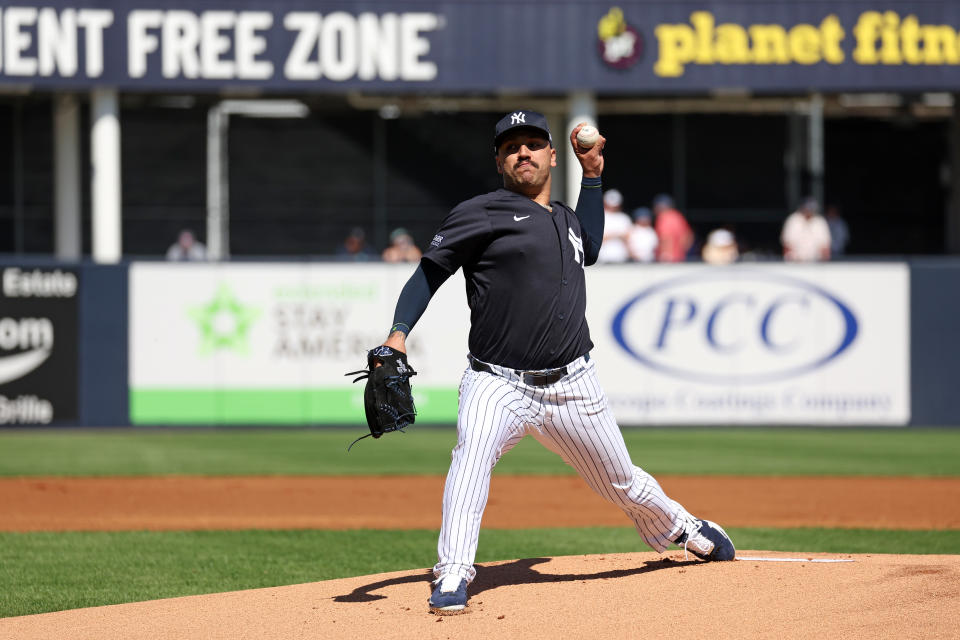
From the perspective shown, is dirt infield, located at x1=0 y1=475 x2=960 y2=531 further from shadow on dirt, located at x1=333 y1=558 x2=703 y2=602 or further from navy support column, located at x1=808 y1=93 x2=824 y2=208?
navy support column, located at x1=808 y1=93 x2=824 y2=208

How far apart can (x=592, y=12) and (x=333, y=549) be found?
11.7m

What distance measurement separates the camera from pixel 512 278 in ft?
16.9

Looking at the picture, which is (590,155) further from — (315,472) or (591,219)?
(315,472)

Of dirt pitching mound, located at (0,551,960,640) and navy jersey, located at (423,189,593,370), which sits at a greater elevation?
navy jersey, located at (423,189,593,370)

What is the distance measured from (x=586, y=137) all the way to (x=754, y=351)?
35.4 feet

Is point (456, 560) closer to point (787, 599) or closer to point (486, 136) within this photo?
point (787, 599)

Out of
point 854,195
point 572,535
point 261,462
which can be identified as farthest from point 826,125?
point 572,535

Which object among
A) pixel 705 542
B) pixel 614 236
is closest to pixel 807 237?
pixel 614 236

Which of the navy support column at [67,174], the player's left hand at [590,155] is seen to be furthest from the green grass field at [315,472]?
the navy support column at [67,174]

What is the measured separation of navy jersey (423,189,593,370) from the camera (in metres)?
5.14

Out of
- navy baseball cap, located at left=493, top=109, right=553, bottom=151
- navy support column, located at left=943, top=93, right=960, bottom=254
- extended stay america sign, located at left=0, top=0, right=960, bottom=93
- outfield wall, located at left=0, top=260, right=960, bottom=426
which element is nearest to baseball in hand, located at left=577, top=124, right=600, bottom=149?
navy baseball cap, located at left=493, top=109, right=553, bottom=151

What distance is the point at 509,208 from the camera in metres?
5.19

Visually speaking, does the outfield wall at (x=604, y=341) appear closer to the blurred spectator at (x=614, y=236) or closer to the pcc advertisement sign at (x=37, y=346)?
the pcc advertisement sign at (x=37, y=346)

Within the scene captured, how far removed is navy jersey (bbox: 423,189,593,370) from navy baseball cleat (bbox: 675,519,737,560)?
1032mm
